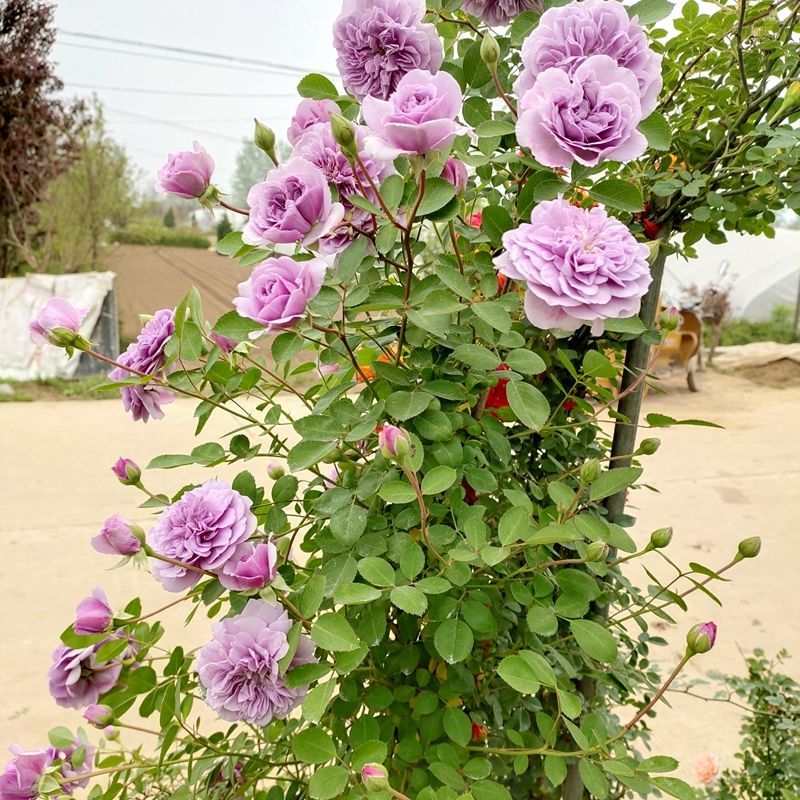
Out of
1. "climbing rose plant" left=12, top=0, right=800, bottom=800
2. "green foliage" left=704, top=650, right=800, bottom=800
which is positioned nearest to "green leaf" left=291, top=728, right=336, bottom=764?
"climbing rose plant" left=12, top=0, right=800, bottom=800

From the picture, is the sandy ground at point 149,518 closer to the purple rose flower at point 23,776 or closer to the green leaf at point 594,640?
the purple rose flower at point 23,776

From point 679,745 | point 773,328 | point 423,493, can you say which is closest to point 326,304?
point 423,493

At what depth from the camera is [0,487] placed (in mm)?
2857

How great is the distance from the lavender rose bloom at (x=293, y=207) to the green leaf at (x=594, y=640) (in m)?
0.32

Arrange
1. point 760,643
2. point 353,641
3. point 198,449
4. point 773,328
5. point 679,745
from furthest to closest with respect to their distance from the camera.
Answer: point 773,328 → point 760,643 → point 679,745 → point 198,449 → point 353,641

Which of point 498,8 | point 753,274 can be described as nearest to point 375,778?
point 498,8

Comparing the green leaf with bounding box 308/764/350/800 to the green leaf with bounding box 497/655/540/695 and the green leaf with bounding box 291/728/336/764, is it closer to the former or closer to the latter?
the green leaf with bounding box 291/728/336/764

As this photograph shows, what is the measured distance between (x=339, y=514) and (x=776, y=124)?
49 cm

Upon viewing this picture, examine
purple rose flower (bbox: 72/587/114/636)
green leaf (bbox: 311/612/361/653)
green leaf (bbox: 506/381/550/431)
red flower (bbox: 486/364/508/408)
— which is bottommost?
purple rose flower (bbox: 72/587/114/636)

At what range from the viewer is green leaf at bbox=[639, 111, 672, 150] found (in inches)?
17.8

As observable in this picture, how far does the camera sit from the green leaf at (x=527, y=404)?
1.48ft

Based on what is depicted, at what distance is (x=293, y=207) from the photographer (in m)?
0.40

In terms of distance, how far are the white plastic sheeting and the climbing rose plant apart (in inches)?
319

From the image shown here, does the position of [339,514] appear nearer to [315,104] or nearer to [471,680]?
[471,680]
